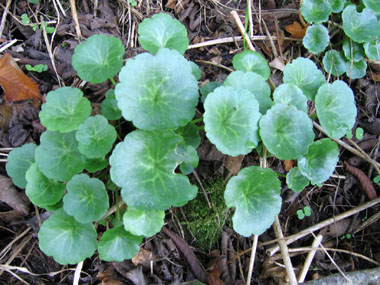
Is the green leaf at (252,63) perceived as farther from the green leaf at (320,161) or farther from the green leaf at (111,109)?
the green leaf at (111,109)

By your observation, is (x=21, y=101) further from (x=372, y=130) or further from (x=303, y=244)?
(x=372, y=130)

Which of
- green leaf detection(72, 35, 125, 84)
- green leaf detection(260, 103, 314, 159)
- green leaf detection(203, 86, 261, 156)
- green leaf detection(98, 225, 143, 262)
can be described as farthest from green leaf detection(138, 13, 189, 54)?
green leaf detection(98, 225, 143, 262)

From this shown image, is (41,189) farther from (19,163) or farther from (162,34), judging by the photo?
(162,34)

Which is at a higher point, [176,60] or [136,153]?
[176,60]

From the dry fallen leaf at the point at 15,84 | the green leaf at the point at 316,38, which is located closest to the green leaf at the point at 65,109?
the dry fallen leaf at the point at 15,84

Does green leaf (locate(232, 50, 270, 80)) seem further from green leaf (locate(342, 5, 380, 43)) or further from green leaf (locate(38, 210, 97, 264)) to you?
green leaf (locate(38, 210, 97, 264))

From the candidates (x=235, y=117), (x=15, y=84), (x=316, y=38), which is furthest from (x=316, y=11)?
(x=15, y=84)

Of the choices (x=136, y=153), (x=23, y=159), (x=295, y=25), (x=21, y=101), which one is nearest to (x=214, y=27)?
(x=295, y=25)
